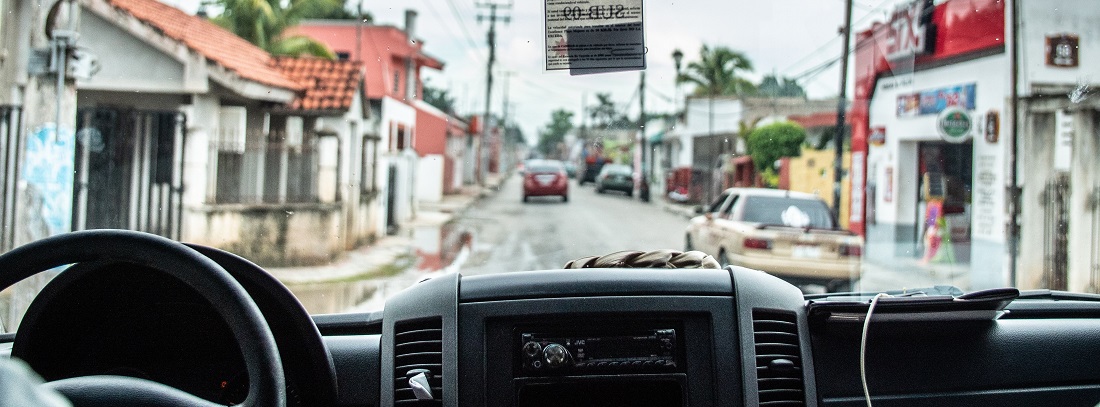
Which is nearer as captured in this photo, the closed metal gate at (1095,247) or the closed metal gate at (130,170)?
the closed metal gate at (1095,247)

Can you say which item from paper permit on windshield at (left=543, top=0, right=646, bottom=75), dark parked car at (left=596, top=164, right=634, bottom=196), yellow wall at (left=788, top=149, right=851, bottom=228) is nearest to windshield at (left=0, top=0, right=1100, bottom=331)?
paper permit on windshield at (left=543, top=0, right=646, bottom=75)

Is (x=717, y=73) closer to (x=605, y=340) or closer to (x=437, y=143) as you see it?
(x=437, y=143)

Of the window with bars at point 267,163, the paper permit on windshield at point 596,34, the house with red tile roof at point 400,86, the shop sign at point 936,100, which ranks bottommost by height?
the window with bars at point 267,163

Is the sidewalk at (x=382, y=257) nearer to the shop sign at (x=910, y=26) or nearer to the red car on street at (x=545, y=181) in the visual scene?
the red car on street at (x=545, y=181)

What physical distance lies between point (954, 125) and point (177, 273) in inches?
441

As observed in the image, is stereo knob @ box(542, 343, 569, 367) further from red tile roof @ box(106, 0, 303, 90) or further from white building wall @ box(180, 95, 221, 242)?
red tile roof @ box(106, 0, 303, 90)

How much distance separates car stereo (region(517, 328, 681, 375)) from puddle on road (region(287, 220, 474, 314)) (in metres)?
1.15

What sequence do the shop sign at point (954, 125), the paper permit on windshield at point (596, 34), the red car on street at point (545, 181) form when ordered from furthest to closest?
the red car on street at point (545, 181)
the shop sign at point (954, 125)
the paper permit on windshield at point (596, 34)

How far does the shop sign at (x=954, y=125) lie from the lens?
10.7 m

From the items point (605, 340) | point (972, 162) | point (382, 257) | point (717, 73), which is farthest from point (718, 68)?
point (605, 340)

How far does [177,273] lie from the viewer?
5.36ft

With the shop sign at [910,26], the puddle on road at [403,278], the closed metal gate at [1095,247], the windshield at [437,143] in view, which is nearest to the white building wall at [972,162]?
the windshield at [437,143]

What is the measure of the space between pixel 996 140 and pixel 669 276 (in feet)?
33.6

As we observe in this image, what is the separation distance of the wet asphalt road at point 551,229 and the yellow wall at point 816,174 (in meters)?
2.98
